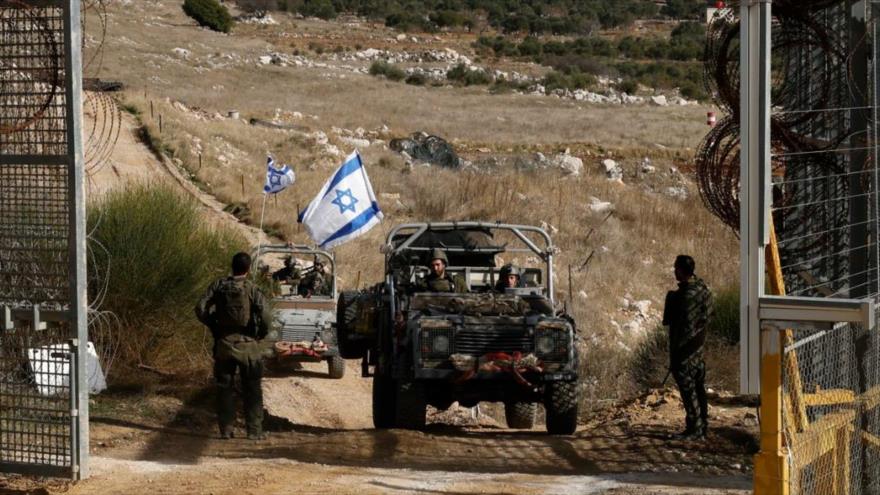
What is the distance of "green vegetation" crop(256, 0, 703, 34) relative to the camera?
3819 inches

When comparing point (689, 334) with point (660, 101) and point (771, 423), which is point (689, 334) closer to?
point (771, 423)

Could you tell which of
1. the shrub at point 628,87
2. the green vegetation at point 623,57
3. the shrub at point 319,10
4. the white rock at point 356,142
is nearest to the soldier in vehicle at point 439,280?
the white rock at point 356,142

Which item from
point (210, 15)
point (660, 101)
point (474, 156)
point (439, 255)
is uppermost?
point (210, 15)

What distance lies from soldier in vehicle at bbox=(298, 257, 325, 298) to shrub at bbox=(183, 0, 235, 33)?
63336mm

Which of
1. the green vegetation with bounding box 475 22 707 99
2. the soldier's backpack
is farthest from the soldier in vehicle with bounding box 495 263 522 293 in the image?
the green vegetation with bounding box 475 22 707 99

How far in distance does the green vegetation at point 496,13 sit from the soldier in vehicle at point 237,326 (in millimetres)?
81652

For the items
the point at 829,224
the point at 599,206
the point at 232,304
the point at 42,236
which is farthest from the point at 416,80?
the point at 42,236

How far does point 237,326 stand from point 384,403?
208 centimetres

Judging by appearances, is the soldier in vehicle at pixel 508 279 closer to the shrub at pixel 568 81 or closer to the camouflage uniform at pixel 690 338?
the camouflage uniform at pixel 690 338

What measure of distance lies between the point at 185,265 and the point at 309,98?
41.1 m

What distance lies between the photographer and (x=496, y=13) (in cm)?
10269

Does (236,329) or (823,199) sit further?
(236,329)

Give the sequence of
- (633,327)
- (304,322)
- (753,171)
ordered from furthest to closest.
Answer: (633,327)
(304,322)
(753,171)

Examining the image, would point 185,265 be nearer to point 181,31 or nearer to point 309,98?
point 309,98
